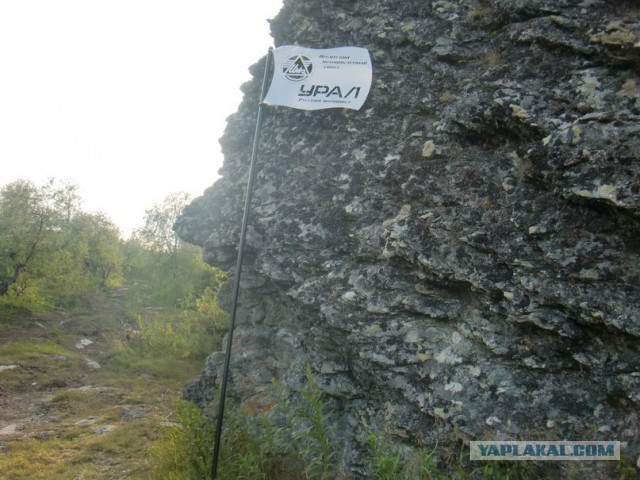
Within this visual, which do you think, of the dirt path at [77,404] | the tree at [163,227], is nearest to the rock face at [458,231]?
the dirt path at [77,404]

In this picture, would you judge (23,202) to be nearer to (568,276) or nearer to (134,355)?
(134,355)

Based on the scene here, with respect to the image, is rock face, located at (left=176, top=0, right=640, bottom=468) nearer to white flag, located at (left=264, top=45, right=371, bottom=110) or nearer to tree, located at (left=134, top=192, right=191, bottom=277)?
white flag, located at (left=264, top=45, right=371, bottom=110)

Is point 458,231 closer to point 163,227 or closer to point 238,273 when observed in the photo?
point 238,273

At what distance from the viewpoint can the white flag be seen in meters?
5.61

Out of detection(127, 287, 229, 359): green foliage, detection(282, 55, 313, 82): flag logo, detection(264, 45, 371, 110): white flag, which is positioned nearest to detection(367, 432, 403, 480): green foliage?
detection(264, 45, 371, 110): white flag

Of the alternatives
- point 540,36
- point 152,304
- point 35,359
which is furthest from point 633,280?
point 152,304

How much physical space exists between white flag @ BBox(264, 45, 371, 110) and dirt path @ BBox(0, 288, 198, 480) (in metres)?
4.32

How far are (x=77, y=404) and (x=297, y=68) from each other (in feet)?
24.6

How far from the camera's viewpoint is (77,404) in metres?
9.01


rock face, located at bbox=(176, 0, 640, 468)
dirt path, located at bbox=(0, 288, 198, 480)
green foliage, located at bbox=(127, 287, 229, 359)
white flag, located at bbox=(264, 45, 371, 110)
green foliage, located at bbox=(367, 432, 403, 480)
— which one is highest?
white flag, located at bbox=(264, 45, 371, 110)

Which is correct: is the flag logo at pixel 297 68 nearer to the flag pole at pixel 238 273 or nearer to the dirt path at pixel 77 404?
the flag pole at pixel 238 273

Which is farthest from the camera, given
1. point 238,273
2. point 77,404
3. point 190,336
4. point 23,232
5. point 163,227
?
point 163,227

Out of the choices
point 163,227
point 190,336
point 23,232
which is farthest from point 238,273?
point 163,227

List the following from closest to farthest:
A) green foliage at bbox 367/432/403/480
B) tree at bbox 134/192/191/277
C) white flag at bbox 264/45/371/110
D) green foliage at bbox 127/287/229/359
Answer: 1. green foliage at bbox 367/432/403/480
2. white flag at bbox 264/45/371/110
3. green foliage at bbox 127/287/229/359
4. tree at bbox 134/192/191/277
